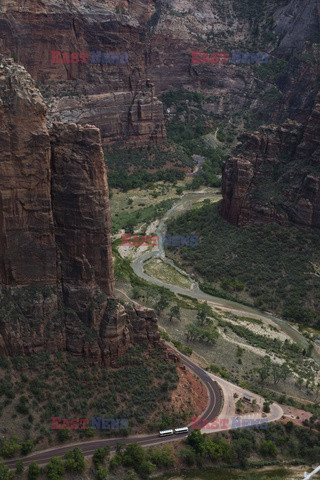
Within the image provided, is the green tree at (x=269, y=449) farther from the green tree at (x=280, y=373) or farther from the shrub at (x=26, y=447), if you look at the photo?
the shrub at (x=26, y=447)

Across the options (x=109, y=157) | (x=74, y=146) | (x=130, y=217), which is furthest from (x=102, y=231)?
(x=109, y=157)

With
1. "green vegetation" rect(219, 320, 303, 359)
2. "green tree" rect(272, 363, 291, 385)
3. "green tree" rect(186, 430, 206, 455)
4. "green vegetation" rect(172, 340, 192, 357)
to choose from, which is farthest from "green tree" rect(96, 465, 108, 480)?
"green vegetation" rect(219, 320, 303, 359)

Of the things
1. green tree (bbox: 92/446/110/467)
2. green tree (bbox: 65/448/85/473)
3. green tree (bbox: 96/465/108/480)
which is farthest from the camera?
green tree (bbox: 92/446/110/467)

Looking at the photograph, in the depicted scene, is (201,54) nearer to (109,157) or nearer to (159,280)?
(109,157)

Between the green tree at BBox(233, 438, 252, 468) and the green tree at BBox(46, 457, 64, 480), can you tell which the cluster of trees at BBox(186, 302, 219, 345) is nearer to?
the green tree at BBox(233, 438, 252, 468)

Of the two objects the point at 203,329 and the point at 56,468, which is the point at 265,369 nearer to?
the point at 203,329

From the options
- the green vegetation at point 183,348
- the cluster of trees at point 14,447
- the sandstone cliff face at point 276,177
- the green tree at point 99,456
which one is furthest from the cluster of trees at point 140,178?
the cluster of trees at point 14,447

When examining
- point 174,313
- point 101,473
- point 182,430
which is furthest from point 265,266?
point 101,473
